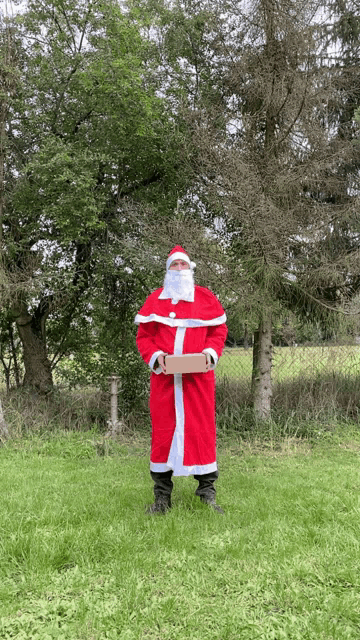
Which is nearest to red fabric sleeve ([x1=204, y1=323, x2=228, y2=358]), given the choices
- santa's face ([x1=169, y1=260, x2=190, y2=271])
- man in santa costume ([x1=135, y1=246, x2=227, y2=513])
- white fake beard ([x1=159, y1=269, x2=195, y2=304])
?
man in santa costume ([x1=135, y1=246, x2=227, y2=513])

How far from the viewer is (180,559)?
2.75 m

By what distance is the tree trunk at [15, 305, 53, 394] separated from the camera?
8.11 m

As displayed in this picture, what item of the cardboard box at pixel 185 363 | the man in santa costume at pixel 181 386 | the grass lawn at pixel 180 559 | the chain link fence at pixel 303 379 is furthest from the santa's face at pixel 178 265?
the chain link fence at pixel 303 379

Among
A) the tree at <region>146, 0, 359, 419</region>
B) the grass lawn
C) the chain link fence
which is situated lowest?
the grass lawn

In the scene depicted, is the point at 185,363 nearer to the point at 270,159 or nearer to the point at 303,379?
the point at 270,159

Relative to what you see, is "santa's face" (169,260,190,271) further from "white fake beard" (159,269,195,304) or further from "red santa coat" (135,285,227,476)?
"red santa coat" (135,285,227,476)

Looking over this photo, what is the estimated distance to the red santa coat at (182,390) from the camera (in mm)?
3533

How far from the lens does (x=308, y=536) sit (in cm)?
305

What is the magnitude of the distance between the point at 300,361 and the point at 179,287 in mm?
3949

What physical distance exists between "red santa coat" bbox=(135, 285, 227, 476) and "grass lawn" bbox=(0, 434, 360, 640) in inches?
15.9

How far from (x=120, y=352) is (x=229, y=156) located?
352 centimetres

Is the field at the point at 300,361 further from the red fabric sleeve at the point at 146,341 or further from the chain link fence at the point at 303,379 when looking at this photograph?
the red fabric sleeve at the point at 146,341

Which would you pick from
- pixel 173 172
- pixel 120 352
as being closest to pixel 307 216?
pixel 173 172

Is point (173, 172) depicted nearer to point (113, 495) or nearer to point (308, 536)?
point (113, 495)
